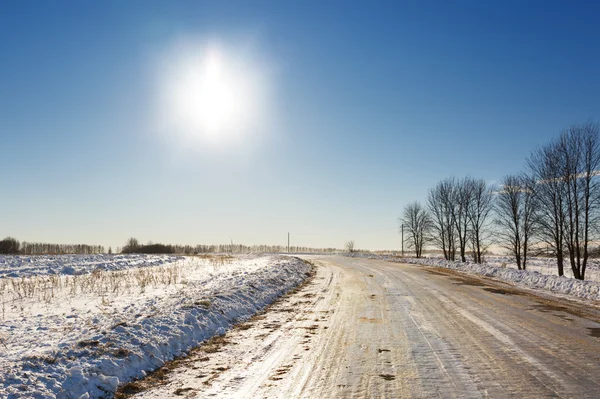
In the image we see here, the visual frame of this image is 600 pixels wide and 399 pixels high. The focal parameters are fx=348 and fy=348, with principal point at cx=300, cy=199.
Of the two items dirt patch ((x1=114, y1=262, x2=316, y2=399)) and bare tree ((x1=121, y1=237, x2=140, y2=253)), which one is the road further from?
bare tree ((x1=121, y1=237, x2=140, y2=253))

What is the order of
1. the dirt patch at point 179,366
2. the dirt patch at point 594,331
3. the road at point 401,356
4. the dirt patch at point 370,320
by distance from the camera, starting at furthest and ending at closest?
the dirt patch at point 370,320, the dirt patch at point 594,331, the dirt patch at point 179,366, the road at point 401,356

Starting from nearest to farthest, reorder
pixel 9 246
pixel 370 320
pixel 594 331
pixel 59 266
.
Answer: pixel 594 331, pixel 370 320, pixel 59 266, pixel 9 246

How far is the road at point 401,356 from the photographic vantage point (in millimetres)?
4449

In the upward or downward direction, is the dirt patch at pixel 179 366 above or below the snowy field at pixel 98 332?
below

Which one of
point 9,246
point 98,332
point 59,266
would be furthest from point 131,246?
point 98,332

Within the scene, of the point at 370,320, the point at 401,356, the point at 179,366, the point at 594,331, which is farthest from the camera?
the point at 370,320

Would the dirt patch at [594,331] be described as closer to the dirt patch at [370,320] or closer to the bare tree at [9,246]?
the dirt patch at [370,320]

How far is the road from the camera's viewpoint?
14.6 ft

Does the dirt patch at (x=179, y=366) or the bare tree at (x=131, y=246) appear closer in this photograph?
the dirt patch at (x=179, y=366)

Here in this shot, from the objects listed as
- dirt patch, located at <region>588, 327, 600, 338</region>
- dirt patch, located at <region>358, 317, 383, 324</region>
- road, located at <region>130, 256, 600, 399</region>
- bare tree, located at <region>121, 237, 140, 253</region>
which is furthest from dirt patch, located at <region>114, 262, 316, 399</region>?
bare tree, located at <region>121, 237, 140, 253</region>

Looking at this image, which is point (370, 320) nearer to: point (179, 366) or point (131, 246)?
point (179, 366)

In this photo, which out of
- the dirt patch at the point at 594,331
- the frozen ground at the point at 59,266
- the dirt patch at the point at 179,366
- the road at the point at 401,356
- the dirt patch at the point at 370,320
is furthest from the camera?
the frozen ground at the point at 59,266

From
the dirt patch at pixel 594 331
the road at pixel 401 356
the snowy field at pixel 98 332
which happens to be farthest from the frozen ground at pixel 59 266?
the dirt patch at pixel 594 331

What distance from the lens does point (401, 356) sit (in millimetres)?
5770
